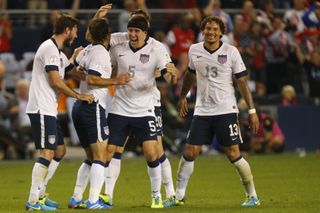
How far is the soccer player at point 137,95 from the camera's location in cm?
1415

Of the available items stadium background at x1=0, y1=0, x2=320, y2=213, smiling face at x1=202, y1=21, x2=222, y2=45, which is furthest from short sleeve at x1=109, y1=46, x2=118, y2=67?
stadium background at x1=0, y1=0, x2=320, y2=213

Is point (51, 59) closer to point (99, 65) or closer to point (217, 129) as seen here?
point (99, 65)

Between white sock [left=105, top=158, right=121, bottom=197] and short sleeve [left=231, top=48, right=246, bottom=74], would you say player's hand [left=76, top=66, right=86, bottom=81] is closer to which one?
white sock [left=105, top=158, right=121, bottom=197]

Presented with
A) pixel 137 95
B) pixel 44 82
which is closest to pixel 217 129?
pixel 137 95

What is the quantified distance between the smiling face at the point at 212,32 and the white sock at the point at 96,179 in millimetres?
2177

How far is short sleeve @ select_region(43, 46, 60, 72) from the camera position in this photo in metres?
13.6

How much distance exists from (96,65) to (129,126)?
0.99m

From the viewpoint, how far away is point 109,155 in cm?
1412

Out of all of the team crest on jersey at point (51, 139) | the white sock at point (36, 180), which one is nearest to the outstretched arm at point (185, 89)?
the team crest on jersey at point (51, 139)

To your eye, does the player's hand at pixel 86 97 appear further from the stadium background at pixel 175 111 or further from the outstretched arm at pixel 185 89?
the stadium background at pixel 175 111

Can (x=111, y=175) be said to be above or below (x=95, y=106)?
below

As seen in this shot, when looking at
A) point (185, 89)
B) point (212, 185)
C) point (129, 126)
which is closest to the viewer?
point (129, 126)

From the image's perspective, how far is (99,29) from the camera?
1394cm

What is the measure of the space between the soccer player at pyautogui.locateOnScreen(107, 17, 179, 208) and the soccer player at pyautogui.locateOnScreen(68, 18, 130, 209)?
0.76ft
